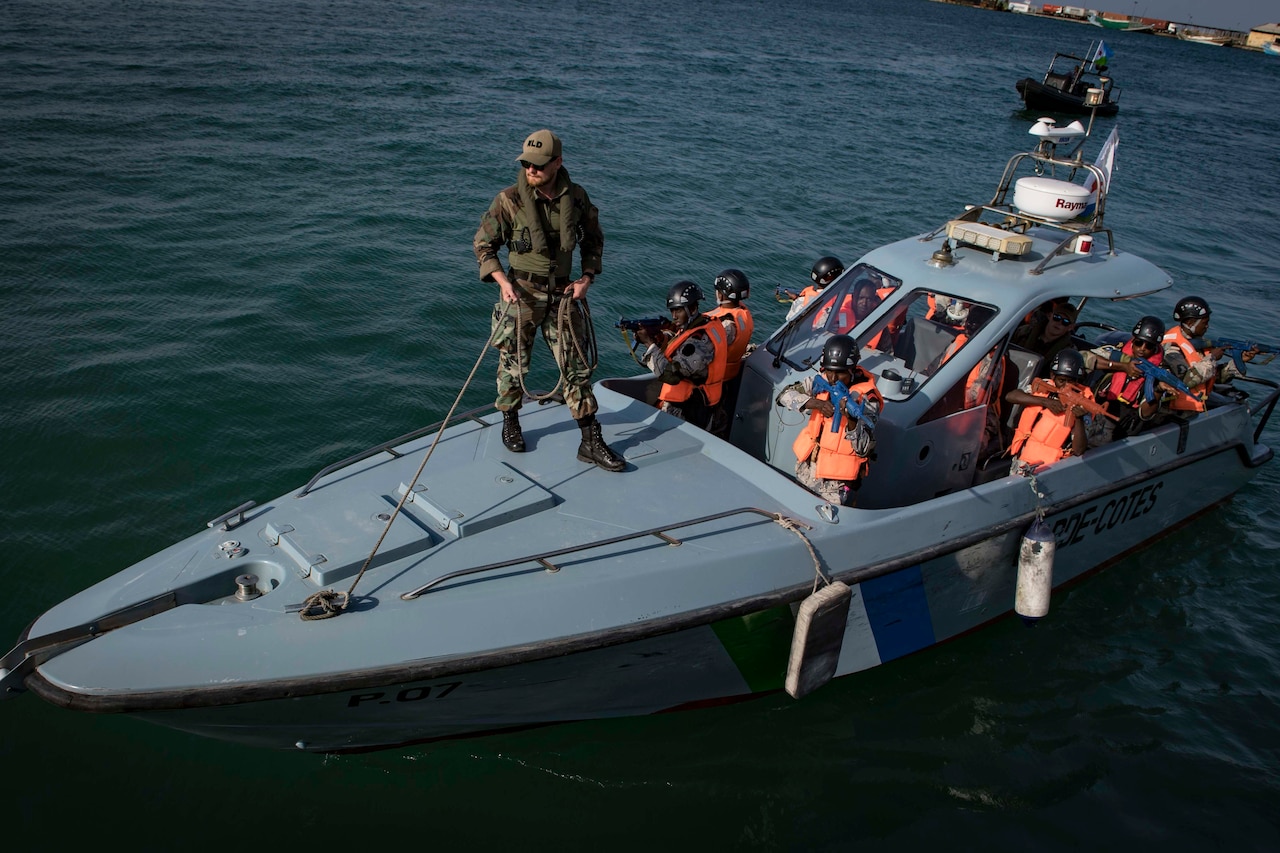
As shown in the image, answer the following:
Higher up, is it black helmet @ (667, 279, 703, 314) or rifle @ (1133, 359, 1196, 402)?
black helmet @ (667, 279, 703, 314)

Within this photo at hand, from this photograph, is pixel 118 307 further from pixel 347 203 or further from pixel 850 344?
pixel 850 344

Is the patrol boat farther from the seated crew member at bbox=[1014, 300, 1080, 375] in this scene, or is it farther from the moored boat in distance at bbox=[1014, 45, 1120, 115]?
the moored boat in distance at bbox=[1014, 45, 1120, 115]

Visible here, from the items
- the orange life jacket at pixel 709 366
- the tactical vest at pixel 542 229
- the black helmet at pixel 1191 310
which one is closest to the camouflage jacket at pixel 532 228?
the tactical vest at pixel 542 229

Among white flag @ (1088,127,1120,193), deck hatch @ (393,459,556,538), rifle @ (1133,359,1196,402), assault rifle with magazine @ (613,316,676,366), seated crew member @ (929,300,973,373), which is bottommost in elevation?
deck hatch @ (393,459,556,538)

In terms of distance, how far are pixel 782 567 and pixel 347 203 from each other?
9754 mm

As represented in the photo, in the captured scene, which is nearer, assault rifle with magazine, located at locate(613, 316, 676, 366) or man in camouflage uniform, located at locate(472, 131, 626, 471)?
man in camouflage uniform, located at locate(472, 131, 626, 471)

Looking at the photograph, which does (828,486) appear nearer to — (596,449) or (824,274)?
(596,449)

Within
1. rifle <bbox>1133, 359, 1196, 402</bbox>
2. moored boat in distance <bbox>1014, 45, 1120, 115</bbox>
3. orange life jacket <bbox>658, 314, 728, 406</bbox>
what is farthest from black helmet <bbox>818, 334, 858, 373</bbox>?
moored boat in distance <bbox>1014, 45, 1120, 115</bbox>

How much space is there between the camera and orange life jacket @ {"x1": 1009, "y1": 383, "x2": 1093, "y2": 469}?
589cm

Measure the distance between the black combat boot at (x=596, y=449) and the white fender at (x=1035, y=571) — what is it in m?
2.42

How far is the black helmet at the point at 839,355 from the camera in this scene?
16.7 ft

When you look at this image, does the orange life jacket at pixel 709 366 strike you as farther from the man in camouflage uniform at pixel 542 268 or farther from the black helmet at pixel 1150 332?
the black helmet at pixel 1150 332

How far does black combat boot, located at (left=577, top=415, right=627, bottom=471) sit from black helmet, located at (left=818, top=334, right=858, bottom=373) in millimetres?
1280

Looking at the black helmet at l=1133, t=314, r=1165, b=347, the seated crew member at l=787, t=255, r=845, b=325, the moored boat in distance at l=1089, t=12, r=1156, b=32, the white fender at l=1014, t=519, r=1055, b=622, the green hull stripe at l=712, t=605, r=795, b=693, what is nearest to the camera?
the green hull stripe at l=712, t=605, r=795, b=693
